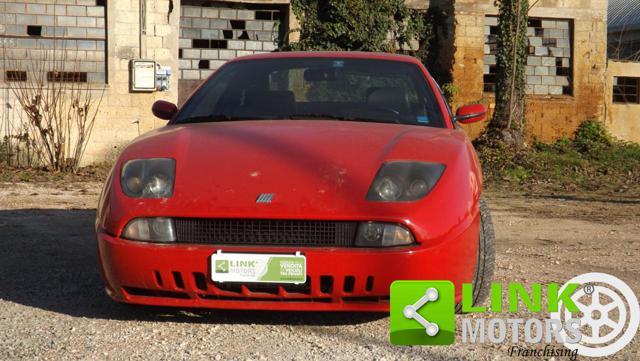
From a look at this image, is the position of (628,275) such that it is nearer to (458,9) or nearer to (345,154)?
(345,154)

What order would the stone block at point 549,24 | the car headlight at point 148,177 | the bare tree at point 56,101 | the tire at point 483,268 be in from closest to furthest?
the car headlight at point 148,177 → the tire at point 483,268 → the bare tree at point 56,101 → the stone block at point 549,24

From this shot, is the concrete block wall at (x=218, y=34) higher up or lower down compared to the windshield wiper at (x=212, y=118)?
higher up

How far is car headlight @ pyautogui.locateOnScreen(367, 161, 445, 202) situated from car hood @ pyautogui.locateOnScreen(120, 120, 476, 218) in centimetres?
4

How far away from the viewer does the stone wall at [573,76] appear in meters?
17.0

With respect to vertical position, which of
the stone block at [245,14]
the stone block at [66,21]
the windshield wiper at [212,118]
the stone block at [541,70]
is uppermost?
the stone block at [245,14]

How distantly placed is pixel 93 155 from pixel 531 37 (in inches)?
340

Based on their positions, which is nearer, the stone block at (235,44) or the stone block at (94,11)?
the stone block at (94,11)

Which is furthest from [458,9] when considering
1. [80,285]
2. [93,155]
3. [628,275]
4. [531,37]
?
[80,285]

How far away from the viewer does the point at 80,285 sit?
17.0 ft

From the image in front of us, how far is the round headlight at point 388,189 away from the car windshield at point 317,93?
98cm

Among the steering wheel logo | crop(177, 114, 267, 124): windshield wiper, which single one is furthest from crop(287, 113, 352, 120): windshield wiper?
the steering wheel logo

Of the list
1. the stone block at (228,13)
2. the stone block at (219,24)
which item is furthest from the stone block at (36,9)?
the stone block at (228,13)

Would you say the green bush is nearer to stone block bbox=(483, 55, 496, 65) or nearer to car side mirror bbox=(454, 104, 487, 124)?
stone block bbox=(483, 55, 496, 65)

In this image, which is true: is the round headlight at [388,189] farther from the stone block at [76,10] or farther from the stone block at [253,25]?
the stone block at [253,25]
